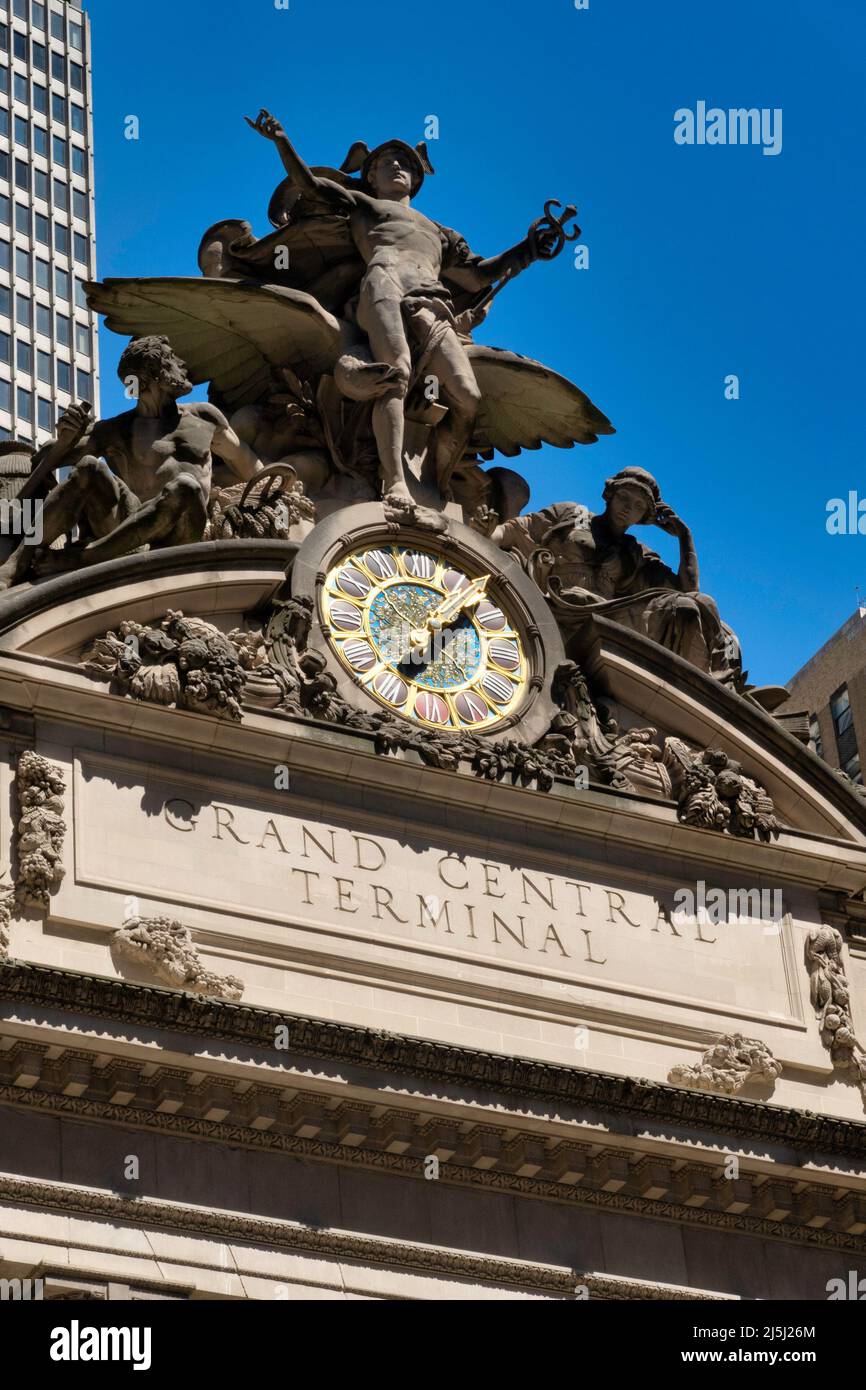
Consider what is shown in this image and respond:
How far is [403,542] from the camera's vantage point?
3700 cm

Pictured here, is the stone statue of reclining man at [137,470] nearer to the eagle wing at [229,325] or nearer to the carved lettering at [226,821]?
the eagle wing at [229,325]

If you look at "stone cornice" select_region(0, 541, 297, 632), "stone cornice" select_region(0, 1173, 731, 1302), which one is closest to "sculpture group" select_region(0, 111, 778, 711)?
"stone cornice" select_region(0, 541, 297, 632)

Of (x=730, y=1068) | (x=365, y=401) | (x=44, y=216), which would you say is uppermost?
(x=44, y=216)

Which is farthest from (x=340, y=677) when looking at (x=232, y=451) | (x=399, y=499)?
(x=232, y=451)

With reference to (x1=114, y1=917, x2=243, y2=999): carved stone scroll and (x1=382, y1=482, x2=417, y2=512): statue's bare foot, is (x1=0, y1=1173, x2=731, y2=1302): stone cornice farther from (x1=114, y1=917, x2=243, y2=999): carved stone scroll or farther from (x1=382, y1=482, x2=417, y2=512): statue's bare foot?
(x1=382, y1=482, x2=417, y2=512): statue's bare foot

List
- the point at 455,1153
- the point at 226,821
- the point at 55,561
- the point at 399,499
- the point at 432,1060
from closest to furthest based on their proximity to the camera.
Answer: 1. the point at 432,1060
2. the point at 455,1153
3. the point at 226,821
4. the point at 55,561
5. the point at 399,499

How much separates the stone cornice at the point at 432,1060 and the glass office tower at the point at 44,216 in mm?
27012

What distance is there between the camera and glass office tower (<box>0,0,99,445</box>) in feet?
193

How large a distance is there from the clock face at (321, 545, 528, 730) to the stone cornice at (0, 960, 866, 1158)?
4882mm

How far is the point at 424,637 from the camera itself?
119ft

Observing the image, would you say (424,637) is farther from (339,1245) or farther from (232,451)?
(339,1245)

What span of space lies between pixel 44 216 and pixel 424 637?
27.3 meters
